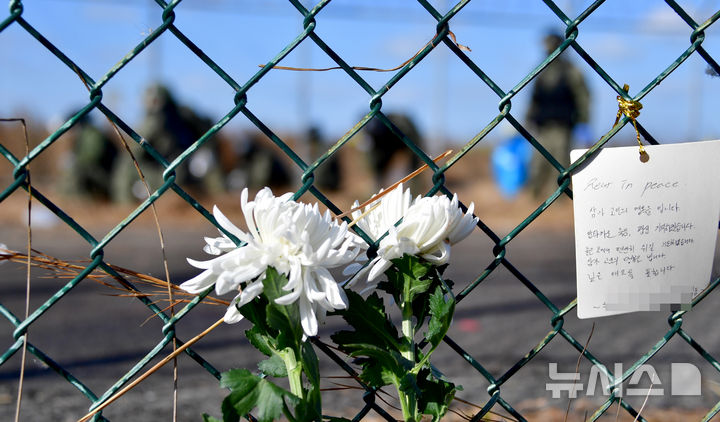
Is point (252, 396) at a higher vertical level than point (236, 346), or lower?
lower

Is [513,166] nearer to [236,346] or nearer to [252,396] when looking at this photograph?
[236,346]

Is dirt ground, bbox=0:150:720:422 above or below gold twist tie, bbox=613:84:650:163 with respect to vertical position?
above

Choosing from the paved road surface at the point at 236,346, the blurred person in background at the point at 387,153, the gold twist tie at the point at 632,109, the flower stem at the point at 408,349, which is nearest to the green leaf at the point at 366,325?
the flower stem at the point at 408,349

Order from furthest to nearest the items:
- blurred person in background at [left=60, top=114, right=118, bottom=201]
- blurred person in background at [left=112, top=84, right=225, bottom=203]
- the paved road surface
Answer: blurred person in background at [left=60, top=114, right=118, bottom=201]
blurred person in background at [left=112, top=84, right=225, bottom=203]
the paved road surface

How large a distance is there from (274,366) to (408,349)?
240 mm

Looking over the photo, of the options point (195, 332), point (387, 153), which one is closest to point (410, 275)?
point (195, 332)

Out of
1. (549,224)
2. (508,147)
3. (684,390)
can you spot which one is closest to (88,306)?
(684,390)

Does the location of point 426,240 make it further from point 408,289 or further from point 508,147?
point 508,147

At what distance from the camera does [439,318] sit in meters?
1.18

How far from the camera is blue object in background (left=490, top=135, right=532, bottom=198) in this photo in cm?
1375

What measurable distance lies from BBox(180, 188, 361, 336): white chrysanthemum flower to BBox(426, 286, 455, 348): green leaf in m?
0.16

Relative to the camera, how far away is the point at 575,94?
1216cm

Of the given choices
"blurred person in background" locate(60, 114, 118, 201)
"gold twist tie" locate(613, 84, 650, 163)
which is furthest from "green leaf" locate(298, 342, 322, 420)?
"blurred person in background" locate(60, 114, 118, 201)

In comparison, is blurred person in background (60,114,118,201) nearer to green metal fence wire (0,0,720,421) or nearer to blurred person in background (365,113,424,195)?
blurred person in background (365,113,424,195)
